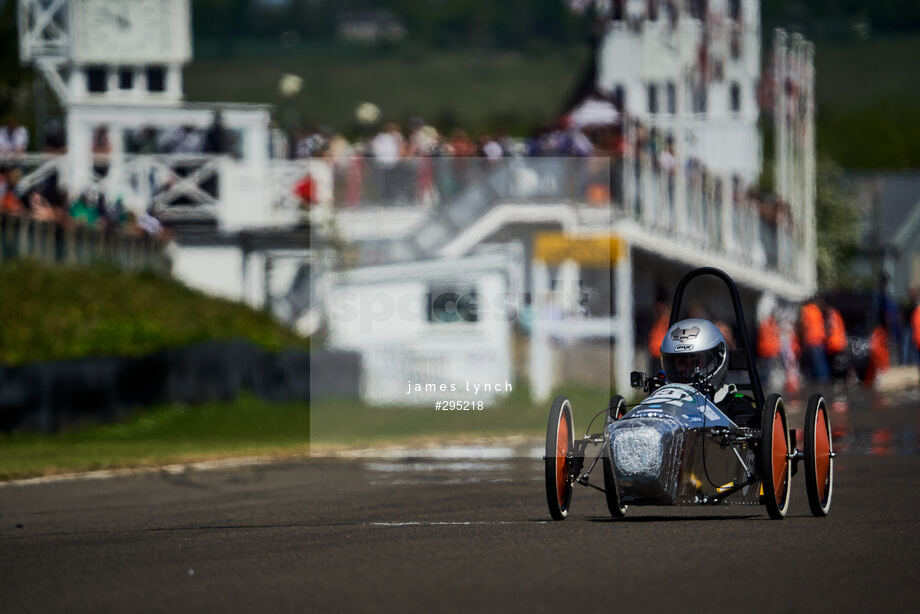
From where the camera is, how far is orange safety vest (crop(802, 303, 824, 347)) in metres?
33.6

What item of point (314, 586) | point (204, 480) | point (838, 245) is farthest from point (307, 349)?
point (838, 245)

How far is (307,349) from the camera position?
29125 mm

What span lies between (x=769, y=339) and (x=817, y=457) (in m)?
24.3

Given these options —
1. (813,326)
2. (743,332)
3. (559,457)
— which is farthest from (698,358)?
(813,326)

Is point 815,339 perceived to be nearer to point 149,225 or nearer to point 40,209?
point 149,225

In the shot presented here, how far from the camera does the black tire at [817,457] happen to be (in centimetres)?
1107

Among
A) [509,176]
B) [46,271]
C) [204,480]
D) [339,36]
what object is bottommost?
[204,480]

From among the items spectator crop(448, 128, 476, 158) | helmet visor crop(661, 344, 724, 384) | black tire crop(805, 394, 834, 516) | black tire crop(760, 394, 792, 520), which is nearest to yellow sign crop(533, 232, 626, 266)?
spectator crop(448, 128, 476, 158)

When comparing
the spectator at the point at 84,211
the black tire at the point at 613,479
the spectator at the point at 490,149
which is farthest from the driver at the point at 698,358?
the spectator at the point at 490,149

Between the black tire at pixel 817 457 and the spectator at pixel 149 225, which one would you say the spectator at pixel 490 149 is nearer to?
the spectator at pixel 149 225

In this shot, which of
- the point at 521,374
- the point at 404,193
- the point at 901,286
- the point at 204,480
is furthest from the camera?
the point at 901,286

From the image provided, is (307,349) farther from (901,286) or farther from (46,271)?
(901,286)

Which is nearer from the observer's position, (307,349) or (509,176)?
(307,349)

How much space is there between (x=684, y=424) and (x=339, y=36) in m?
109
